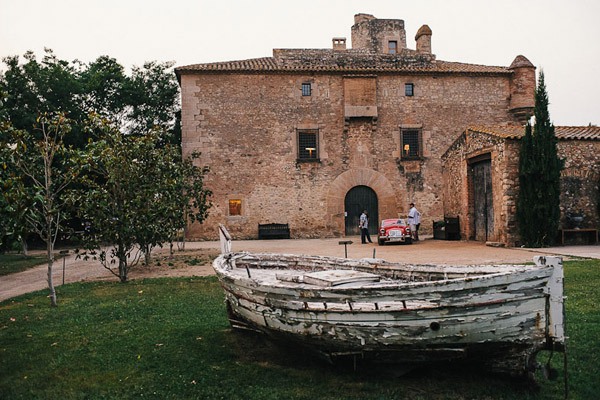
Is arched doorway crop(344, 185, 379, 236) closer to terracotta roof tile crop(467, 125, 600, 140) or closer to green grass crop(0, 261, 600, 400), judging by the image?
terracotta roof tile crop(467, 125, 600, 140)

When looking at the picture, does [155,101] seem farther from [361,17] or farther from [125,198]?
[125,198]

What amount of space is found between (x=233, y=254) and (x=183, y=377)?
2.97 metres

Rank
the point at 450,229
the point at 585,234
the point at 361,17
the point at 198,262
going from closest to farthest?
the point at 198,262, the point at 585,234, the point at 450,229, the point at 361,17

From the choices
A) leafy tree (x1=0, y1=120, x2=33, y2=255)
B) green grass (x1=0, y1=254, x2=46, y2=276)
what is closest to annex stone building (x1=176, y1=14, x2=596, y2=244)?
green grass (x1=0, y1=254, x2=46, y2=276)

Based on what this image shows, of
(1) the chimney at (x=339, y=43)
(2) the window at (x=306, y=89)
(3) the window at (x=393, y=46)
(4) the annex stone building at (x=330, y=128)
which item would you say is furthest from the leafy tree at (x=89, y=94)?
(3) the window at (x=393, y=46)

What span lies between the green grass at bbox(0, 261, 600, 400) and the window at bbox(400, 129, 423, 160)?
17.2 metres

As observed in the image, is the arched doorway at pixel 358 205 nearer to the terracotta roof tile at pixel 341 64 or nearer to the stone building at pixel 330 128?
the stone building at pixel 330 128

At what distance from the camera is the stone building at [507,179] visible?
16125 millimetres

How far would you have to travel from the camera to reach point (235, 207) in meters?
23.5

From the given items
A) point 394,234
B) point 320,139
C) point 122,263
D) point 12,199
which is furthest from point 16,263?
point 320,139

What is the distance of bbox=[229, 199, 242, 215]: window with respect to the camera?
77.0ft

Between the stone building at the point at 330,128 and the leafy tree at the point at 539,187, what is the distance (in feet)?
28.5

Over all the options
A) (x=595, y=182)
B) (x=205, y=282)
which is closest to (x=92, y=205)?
(x=205, y=282)

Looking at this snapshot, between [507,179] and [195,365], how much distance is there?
13368 millimetres
